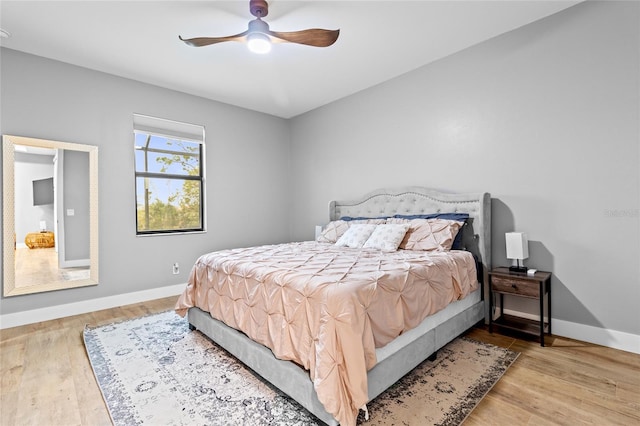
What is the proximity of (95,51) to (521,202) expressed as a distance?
463 cm

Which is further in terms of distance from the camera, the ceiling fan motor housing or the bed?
the ceiling fan motor housing

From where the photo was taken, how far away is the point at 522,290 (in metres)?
2.65

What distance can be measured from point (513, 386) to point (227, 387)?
1.86 m

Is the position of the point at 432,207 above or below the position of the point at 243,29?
below

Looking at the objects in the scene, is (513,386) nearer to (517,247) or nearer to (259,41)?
(517,247)

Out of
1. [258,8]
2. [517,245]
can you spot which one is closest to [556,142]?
[517,245]

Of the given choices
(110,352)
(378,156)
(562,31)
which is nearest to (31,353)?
(110,352)

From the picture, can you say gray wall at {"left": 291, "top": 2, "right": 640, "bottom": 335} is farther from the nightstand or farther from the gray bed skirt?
the gray bed skirt

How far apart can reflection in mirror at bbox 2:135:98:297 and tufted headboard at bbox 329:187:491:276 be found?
3.16 meters

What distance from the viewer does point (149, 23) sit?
2.81m

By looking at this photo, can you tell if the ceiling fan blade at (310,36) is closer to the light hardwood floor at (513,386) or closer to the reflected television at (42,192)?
the light hardwood floor at (513,386)

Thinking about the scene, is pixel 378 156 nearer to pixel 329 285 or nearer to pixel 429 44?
pixel 429 44

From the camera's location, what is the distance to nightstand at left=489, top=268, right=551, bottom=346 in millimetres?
2564

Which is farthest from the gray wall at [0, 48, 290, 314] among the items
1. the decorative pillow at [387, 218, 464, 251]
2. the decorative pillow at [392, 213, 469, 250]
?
the decorative pillow at [387, 218, 464, 251]
